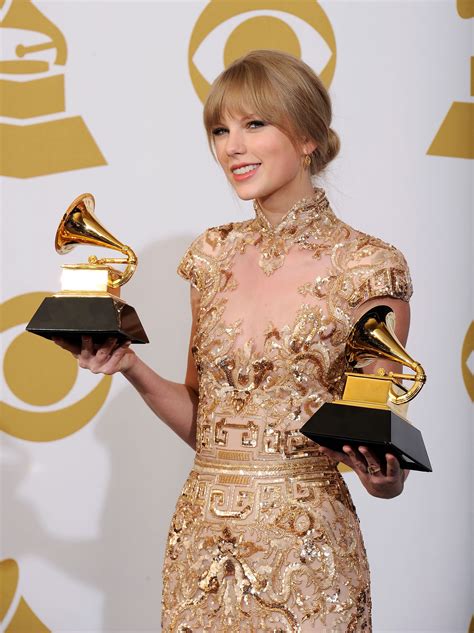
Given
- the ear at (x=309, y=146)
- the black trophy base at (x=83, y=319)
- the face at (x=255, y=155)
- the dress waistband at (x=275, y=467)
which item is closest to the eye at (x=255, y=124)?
the face at (x=255, y=155)

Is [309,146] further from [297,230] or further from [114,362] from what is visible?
[114,362]

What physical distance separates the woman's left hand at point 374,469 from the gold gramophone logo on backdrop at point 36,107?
1.79 metres

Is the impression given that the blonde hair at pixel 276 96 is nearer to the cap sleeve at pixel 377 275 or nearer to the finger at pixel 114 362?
the cap sleeve at pixel 377 275

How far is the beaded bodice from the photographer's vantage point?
193cm

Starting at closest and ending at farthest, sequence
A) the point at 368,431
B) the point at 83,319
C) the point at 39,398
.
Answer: the point at 368,431 → the point at 83,319 → the point at 39,398

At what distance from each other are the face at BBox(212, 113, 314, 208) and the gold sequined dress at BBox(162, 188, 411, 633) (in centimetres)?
9

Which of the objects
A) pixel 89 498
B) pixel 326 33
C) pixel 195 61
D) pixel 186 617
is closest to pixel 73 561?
pixel 89 498

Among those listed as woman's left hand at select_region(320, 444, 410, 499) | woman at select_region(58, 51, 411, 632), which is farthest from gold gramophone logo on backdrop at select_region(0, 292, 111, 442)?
woman's left hand at select_region(320, 444, 410, 499)

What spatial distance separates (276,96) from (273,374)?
54cm

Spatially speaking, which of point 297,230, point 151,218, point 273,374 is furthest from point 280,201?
point 151,218

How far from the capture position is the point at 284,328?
1.95 meters

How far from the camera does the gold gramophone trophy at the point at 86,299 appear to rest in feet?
6.07

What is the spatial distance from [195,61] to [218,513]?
1790 millimetres

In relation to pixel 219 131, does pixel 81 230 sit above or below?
below
